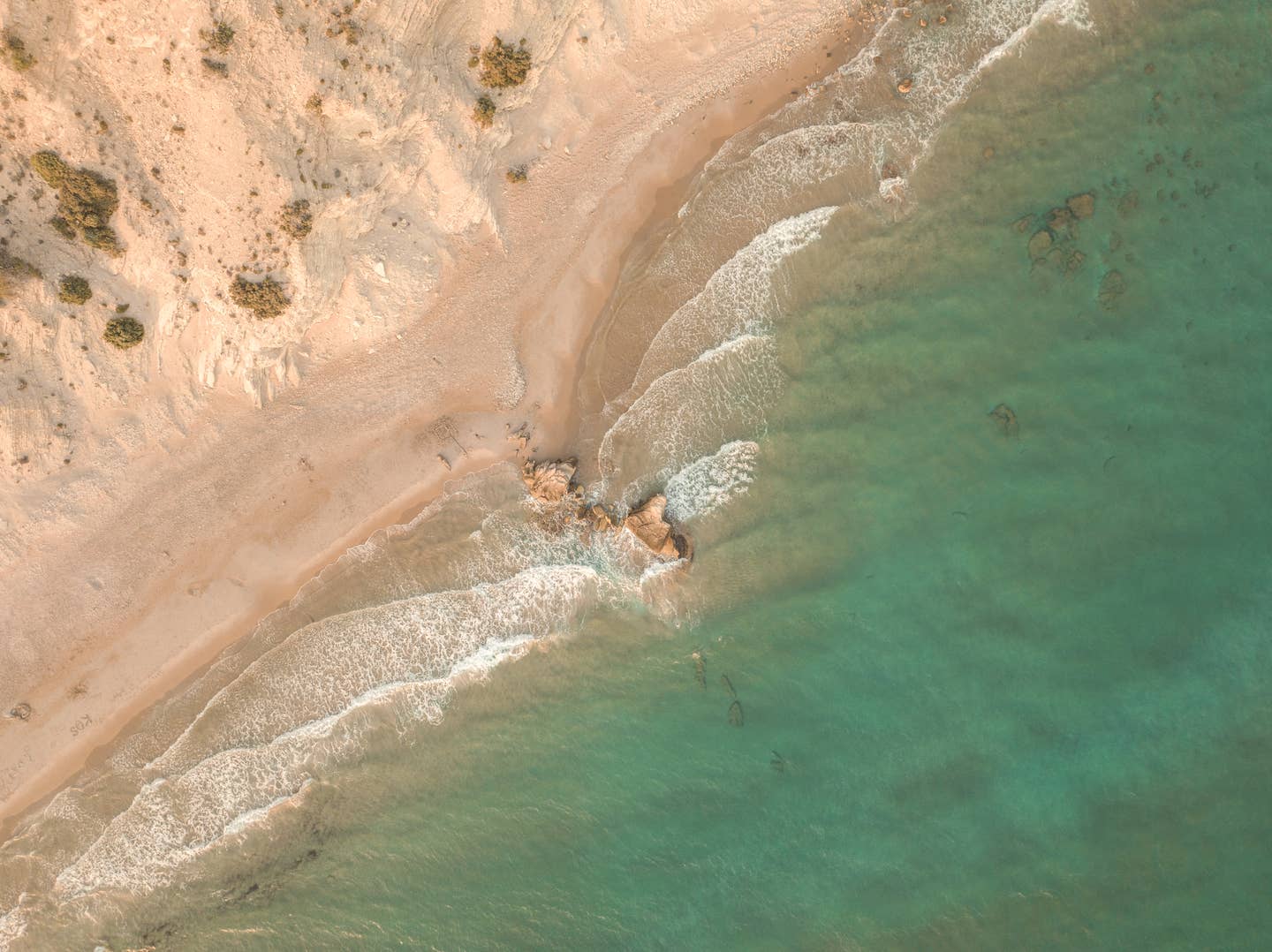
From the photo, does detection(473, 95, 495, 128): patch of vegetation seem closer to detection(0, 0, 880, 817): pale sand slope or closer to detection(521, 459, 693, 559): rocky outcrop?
detection(0, 0, 880, 817): pale sand slope

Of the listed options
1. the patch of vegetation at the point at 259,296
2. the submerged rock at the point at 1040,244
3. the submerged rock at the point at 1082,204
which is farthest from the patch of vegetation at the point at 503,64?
the submerged rock at the point at 1082,204

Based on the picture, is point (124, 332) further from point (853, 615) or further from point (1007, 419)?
point (1007, 419)

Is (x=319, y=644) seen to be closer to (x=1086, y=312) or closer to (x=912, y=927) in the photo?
(x=912, y=927)

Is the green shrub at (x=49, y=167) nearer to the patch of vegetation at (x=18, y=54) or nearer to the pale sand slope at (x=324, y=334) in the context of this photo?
the pale sand slope at (x=324, y=334)

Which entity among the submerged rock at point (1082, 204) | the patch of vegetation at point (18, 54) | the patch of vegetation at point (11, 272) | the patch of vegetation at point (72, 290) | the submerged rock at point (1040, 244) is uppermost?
the patch of vegetation at point (18, 54)

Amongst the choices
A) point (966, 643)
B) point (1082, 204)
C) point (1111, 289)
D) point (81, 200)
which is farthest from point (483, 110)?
point (966, 643)

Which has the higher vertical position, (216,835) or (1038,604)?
(216,835)

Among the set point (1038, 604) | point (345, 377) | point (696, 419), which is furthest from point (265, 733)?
point (1038, 604)
